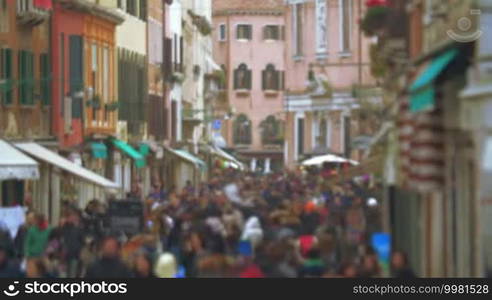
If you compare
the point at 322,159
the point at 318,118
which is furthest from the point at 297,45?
the point at 322,159

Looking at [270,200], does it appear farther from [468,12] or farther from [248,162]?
[248,162]

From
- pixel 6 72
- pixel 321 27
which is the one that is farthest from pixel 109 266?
pixel 321 27

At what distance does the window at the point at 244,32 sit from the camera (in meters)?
135

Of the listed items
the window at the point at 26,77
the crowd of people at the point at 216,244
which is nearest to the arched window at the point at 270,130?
the window at the point at 26,77

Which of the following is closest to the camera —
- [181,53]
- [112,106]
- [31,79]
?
[31,79]

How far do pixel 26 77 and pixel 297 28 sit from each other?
146ft

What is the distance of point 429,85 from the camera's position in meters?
22.6

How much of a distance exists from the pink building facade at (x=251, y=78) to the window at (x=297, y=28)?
139 ft

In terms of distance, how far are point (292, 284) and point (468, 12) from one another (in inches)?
150

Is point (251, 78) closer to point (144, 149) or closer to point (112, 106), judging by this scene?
point (144, 149)

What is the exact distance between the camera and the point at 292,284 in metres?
19.7

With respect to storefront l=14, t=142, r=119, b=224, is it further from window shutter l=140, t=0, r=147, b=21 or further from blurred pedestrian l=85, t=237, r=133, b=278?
blurred pedestrian l=85, t=237, r=133, b=278

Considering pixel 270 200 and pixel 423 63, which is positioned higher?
pixel 423 63

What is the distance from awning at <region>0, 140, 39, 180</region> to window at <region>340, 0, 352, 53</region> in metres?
45.0
